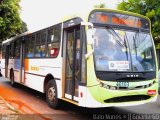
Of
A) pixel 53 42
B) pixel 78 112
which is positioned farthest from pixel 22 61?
pixel 78 112

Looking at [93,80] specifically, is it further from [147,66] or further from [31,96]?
[31,96]

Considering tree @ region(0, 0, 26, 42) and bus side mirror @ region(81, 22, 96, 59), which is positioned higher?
tree @ region(0, 0, 26, 42)

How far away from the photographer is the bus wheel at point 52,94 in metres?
9.82

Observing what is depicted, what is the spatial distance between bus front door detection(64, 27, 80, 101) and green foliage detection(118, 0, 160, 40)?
10.5 meters

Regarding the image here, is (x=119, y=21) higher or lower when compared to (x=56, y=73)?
higher

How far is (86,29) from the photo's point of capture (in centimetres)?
800

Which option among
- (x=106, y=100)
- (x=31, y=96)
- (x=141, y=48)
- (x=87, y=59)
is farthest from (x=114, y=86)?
(x=31, y=96)

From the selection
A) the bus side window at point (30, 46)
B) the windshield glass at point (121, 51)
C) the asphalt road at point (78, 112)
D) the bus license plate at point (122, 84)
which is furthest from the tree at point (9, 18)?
the bus license plate at point (122, 84)

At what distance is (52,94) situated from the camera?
10.0 m

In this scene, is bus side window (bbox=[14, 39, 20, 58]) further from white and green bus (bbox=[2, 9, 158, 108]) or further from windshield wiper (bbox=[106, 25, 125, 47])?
windshield wiper (bbox=[106, 25, 125, 47])

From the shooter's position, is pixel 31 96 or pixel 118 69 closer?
pixel 118 69

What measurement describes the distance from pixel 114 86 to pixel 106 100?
40 centimetres

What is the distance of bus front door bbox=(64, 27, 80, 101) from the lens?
8586 mm

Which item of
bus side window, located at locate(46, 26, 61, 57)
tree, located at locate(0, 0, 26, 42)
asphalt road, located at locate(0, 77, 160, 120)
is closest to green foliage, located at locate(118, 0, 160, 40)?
tree, located at locate(0, 0, 26, 42)
